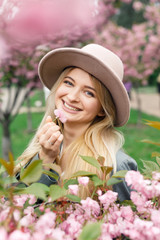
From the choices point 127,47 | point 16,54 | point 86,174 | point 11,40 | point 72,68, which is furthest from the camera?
point 127,47

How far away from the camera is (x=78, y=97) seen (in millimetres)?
1541

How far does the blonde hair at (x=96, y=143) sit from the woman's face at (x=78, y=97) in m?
0.04

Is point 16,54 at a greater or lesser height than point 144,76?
greater

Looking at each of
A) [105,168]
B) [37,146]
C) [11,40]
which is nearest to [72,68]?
[37,146]

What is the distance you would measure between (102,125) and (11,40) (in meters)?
1.93

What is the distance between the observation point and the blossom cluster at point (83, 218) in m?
0.57

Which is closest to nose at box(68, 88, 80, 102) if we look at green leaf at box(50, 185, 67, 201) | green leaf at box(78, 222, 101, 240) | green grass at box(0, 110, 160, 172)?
green leaf at box(50, 185, 67, 201)

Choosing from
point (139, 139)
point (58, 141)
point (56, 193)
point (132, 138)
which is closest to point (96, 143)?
point (58, 141)

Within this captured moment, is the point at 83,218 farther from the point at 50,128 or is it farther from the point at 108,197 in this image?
the point at 50,128

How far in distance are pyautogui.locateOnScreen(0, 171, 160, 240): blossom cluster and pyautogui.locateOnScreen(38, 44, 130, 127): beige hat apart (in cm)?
79

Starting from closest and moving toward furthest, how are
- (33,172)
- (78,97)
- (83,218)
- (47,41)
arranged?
(33,172) → (83,218) → (78,97) → (47,41)

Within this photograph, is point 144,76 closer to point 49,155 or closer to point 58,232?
point 49,155

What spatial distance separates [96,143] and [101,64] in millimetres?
433

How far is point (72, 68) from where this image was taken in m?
1.68
